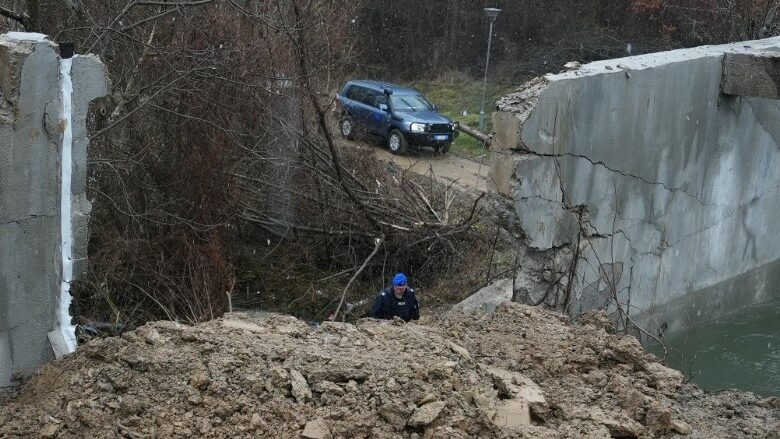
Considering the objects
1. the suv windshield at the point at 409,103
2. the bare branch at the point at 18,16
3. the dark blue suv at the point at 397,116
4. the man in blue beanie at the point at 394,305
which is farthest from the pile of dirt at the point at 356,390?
the suv windshield at the point at 409,103

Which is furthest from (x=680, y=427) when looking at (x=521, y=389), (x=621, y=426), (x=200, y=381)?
(x=200, y=381)

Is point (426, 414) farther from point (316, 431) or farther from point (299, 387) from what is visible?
point (299, 387)

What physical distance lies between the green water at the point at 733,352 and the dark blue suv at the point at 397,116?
10.1 m

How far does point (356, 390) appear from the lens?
5.35 metres

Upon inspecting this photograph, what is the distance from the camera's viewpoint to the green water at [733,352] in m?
10.7

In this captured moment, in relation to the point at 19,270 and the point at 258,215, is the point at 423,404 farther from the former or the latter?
the point at 258,215

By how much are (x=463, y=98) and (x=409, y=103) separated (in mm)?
3513

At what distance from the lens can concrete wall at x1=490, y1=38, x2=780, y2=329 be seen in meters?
8.73

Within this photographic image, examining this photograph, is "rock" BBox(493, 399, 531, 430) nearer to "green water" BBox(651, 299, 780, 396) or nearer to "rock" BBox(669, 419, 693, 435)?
"rock" BBox(669, 419, 693, 435)

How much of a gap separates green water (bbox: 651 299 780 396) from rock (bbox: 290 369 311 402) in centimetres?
Result: 595

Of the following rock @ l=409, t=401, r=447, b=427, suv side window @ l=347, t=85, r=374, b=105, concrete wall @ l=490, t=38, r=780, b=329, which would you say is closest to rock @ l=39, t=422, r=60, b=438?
rock @ l=409, t=401, r=447, b=427

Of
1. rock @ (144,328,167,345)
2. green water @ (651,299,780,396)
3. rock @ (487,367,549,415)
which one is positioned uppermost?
rock @ (144,328,167,345)

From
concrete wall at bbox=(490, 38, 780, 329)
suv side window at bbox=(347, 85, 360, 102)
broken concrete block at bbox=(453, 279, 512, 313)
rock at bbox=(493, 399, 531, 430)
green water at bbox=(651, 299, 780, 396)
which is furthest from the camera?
suv side window at bbox=(347, 85, 360, 102)

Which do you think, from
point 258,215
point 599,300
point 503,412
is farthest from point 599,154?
point 258,215
